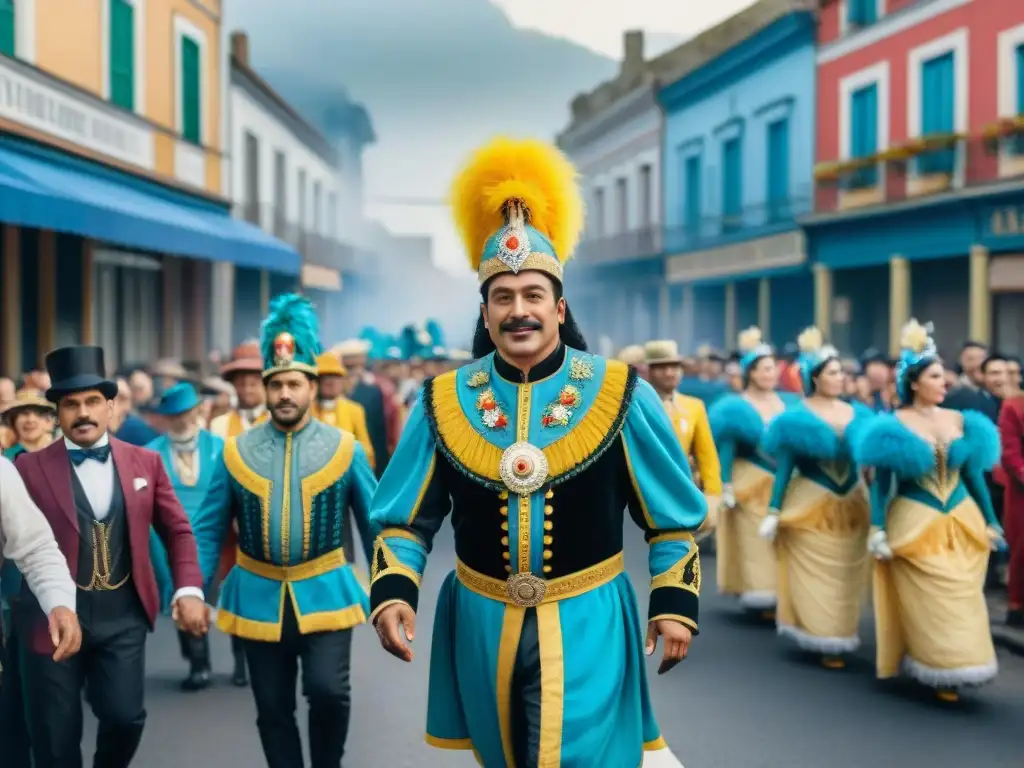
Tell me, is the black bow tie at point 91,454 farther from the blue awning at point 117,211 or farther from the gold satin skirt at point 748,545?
the blue awning at point 117,211

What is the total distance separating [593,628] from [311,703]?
2050 mm

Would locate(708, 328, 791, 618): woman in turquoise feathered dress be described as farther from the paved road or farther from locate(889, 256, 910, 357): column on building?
locate(889, 256, 910, 357): column on building

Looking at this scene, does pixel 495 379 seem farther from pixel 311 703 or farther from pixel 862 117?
pixel 862 117

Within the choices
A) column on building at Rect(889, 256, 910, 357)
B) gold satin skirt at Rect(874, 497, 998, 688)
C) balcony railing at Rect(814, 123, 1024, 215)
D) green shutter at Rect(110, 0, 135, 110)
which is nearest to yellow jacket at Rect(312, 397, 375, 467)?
gold satin skirt at Rect(874, 497, 998, 688)

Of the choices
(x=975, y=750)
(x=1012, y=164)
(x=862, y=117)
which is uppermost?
(x=862, y=117)

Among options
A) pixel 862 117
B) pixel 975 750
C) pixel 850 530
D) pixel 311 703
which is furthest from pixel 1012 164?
pixel 311 703

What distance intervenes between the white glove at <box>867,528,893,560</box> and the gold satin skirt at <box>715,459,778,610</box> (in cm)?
183

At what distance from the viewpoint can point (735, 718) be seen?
6.95m

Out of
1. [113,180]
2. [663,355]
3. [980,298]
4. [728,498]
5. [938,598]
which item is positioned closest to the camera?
[938,598]

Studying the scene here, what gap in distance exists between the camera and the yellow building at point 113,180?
15008 millimetres

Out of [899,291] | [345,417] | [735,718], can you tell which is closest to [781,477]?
[735,718]

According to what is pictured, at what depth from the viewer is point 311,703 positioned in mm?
5496

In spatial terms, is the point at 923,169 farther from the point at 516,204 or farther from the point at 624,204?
the point at 624,204

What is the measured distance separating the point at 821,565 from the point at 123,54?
14.5 metres
